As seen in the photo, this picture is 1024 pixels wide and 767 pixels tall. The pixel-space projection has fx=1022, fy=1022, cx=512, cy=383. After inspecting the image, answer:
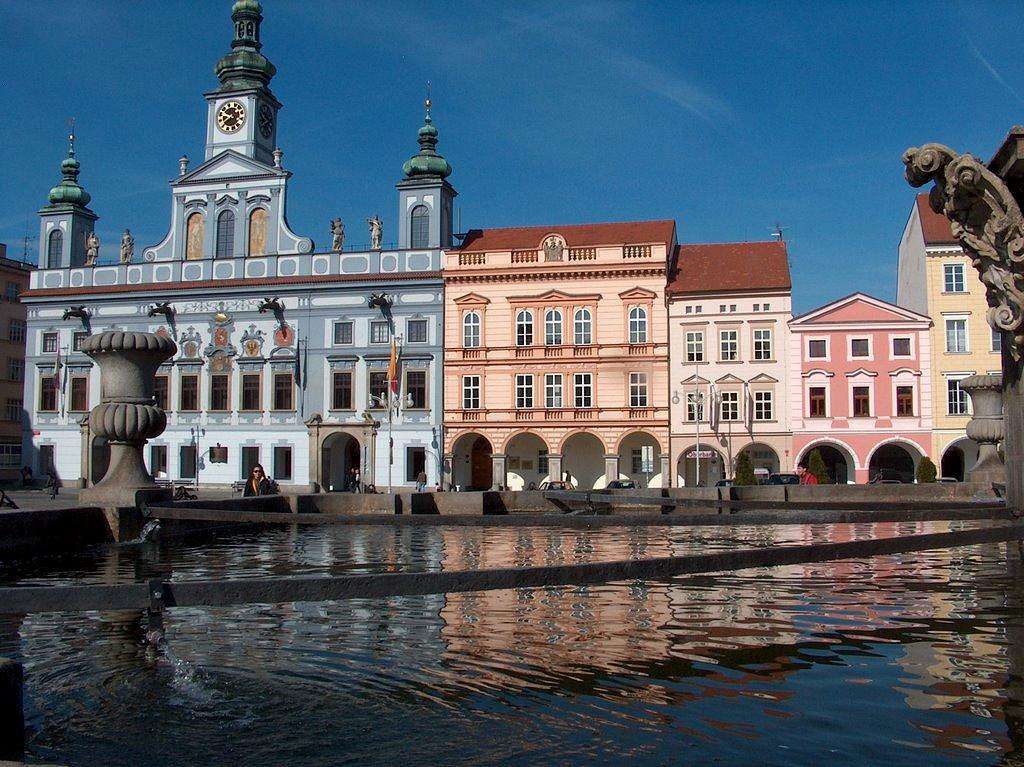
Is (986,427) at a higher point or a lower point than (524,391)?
lower

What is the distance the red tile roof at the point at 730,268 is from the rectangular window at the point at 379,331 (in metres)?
14.7

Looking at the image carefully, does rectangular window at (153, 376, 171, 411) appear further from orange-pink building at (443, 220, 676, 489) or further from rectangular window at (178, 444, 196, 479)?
orange-pink building at (443, 220, 676, 489)

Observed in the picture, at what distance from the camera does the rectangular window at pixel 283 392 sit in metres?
53.9

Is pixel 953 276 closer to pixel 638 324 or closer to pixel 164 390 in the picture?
pixel 638 324

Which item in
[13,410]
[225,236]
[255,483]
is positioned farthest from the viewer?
[13,410]

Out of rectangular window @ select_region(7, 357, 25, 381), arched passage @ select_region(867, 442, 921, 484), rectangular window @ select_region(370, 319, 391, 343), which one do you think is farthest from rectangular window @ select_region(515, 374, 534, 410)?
rectangular window @ select_region(7, 357, 25, 381)

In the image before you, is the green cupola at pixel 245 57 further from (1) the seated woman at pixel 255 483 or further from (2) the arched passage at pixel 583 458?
(1) the seated woman at pixel 255 483

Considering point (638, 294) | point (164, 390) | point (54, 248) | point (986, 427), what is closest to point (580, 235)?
point (638, 294)

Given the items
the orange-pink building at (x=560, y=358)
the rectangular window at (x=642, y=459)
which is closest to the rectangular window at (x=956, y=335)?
the orange-pink building at (x=560, y=358)

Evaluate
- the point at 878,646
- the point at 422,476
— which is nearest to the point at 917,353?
the point at 422,476

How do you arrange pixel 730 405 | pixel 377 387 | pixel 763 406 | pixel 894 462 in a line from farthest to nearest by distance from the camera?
pixel 377 387 → pixel 894 462 → pixel 730 405 → pixel 763 406

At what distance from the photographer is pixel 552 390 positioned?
5144 centimetres

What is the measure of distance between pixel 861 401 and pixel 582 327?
45.2ft

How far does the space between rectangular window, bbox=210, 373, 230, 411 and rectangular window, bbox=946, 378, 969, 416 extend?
1426 inches
